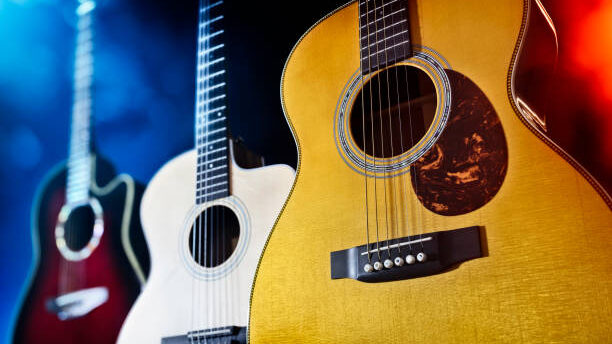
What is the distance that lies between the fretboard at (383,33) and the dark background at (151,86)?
1.27 feet

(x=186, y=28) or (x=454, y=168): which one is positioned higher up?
(x=186, y=28)

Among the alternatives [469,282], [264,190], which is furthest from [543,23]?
[264,190]

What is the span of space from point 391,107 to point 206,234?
552 mm

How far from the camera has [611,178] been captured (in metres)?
1.17

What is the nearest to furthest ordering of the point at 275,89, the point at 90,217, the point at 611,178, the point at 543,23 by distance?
the point at 543,23
the point at 611,178
the point at 275,89
the point at 90,217

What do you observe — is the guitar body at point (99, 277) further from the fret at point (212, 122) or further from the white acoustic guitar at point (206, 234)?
the fret at point (212, 122)

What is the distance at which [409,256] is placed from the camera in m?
0.88

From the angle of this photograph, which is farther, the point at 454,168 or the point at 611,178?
the point at 611,178

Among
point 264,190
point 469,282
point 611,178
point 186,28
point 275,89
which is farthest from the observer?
point 186,28

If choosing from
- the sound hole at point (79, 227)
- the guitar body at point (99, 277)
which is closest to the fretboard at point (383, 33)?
the guitar body at point (99, 277)

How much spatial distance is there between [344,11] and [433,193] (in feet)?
1.55

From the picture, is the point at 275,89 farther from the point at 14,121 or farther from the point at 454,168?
the point at 14,121

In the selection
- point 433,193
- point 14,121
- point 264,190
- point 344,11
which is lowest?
point 433,193

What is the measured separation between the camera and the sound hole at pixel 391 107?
1.10 metres
